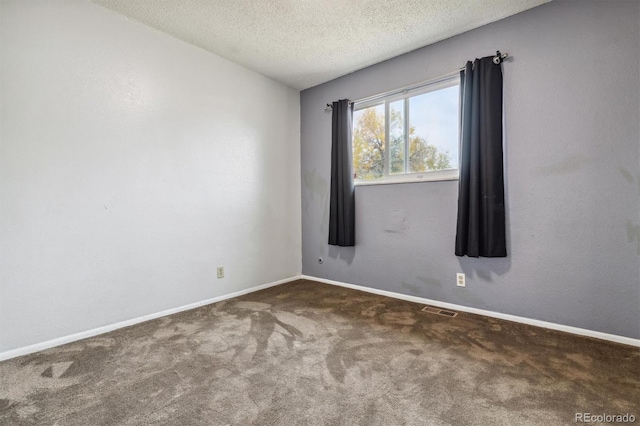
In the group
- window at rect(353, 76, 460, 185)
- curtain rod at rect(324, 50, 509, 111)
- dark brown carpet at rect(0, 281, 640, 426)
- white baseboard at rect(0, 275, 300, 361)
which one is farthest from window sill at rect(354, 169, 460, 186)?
white baseboard at rect(0, 275, 300, 361)

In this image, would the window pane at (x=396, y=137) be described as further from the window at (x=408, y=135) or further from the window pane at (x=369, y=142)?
the window pane at (x=369, y=142)

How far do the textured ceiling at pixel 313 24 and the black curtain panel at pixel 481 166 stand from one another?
45 centimetres

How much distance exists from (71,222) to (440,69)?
3.40 meters

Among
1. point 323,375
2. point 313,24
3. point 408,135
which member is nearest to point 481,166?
point 408,135

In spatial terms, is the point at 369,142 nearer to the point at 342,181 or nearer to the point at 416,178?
the point at 342,181

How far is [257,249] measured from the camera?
357cm

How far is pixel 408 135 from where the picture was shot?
10.4 feet

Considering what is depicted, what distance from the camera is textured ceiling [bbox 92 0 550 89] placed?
2.33 meters

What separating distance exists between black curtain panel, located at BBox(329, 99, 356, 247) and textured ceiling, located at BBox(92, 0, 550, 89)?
60 centimetres

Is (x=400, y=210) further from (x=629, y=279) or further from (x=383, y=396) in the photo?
(x=383, y=396)

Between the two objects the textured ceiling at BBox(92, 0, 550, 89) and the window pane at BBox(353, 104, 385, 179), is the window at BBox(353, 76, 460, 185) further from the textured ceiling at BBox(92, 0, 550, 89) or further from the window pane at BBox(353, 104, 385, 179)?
the textured ceiling at BBox(92, 0, 550, 89)

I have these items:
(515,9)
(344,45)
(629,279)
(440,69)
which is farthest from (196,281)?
(515,9)

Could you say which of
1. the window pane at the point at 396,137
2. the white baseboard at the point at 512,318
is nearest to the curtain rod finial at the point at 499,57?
the window pane at the point at 396,137

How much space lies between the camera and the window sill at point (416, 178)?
2869 millimetres
